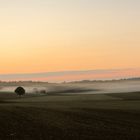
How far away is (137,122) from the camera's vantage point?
33125 mm

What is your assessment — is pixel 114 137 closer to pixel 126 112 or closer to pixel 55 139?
pixel 55 139

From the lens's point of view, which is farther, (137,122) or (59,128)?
(137,122)

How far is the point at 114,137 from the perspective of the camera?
25.0 metres

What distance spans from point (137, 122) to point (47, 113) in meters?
9.09

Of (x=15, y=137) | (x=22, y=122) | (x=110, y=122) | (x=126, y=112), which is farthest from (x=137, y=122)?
(x=15, y=137)

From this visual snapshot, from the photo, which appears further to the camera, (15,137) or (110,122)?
(110,122)

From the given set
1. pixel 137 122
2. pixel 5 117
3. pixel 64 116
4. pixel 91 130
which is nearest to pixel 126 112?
pixel 137 122

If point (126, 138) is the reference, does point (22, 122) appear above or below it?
above

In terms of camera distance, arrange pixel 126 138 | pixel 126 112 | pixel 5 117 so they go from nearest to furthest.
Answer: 1. pixel 126 138
2. pixel 5 117
3. pixel 126 112

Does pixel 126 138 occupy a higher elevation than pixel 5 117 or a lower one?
lower

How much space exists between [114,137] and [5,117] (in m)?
9.73

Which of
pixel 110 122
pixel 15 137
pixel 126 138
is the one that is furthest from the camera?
pixel 110 122

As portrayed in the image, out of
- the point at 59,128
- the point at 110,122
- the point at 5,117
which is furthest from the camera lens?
the point at 110,122

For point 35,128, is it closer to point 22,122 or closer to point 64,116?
point 22,122
